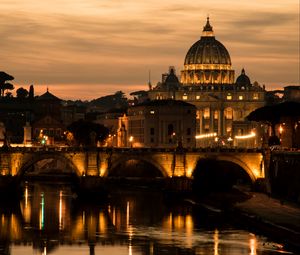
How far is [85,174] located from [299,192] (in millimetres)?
25635

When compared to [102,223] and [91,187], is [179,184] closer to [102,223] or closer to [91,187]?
[91,187]

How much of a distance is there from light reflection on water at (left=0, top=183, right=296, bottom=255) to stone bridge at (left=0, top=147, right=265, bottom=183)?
6.53 metres

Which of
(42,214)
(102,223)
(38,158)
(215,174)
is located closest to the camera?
(102,223)

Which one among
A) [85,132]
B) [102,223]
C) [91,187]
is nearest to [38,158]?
[91,187]

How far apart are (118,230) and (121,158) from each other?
3389 cm

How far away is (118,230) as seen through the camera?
10019 cm

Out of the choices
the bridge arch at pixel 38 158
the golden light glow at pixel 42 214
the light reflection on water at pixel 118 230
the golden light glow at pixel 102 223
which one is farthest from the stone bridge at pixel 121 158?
the golden light glow at pixel 102 223

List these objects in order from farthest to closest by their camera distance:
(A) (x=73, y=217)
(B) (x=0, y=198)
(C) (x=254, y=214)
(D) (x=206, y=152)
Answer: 1. (D) (x=206, y=152)
2. (B) (x=0, y=198)
3. (A) (x=73, y=217)
4. (C) (x=254, y=214)

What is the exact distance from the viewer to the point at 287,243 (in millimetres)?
88688

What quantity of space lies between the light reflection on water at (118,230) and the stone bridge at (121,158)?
21.4 feet

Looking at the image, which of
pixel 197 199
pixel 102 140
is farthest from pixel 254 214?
pixel 102 140

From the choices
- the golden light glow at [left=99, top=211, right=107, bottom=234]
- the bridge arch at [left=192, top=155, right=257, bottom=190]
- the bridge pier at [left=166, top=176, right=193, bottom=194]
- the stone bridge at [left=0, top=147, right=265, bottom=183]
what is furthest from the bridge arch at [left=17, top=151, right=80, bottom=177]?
the golden light glow at [left=99, top=211, right=107, bottom=234]

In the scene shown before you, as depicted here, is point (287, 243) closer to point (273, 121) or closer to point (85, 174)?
point (85, 174)

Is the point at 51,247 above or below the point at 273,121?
below
